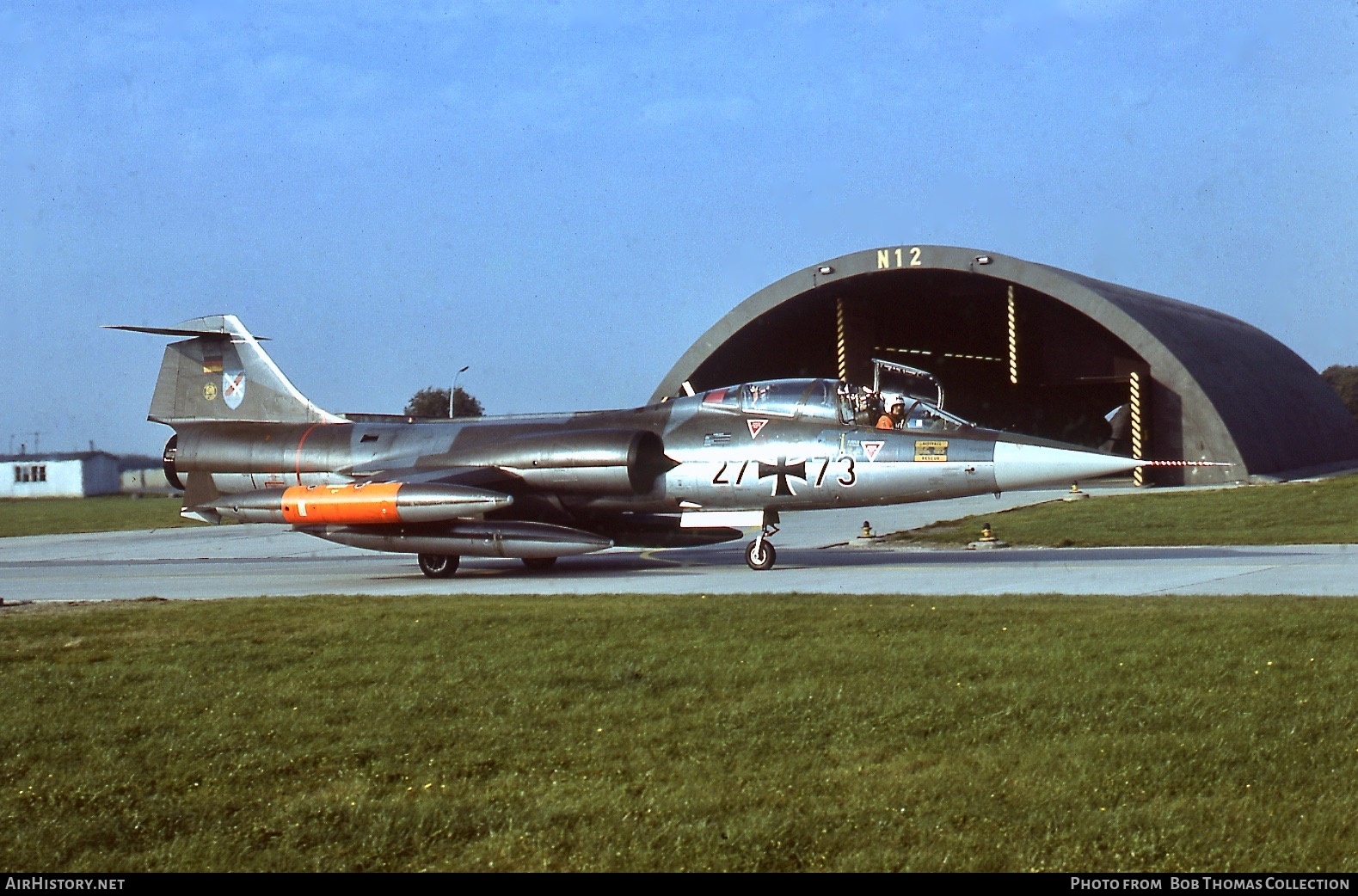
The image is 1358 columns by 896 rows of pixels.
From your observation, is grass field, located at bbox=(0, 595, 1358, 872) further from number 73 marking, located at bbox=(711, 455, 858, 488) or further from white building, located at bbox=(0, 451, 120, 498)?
white building, located at bbox=(0, 451, 120, 498)

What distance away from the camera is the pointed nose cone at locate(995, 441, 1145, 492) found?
14.9m

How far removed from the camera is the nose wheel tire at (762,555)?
16.9 meters

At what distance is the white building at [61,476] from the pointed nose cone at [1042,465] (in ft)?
251

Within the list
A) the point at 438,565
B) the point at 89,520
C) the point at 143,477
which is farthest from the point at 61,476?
the point at 438,565

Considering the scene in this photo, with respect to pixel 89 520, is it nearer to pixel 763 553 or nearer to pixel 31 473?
pixel 763 553

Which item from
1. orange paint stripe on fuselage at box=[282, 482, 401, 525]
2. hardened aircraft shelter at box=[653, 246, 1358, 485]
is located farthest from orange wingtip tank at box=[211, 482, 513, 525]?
hardened aircraft shelter at box=[653, 246, 1358, 485]

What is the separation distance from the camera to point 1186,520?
24562 mm

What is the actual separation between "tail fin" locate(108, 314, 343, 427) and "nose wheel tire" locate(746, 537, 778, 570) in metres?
7.29

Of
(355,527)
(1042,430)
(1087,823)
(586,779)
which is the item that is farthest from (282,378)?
(1042,430)

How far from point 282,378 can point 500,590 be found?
25.5ft

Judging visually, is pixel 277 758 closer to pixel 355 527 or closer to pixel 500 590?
pixel 500 590

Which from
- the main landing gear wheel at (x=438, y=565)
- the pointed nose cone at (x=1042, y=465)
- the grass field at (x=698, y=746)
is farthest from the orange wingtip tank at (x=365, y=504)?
the grass field at (x=698, y=746)
